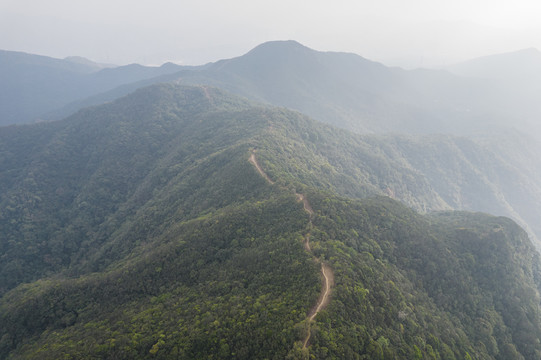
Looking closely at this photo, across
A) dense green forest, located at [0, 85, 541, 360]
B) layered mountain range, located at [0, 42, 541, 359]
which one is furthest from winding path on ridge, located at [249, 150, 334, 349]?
dense green forest, located at [0, 85, 541, 360]

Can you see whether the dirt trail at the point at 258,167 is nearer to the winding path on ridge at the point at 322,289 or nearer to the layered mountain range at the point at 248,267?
the layered mountain range at the point at 248,267

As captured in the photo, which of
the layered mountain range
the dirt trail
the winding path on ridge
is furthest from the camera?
the dirt trail

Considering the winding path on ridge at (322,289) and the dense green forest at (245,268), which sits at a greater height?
the winding path on ridge at (322,289)

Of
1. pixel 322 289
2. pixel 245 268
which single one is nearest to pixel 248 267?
pixel 245 268

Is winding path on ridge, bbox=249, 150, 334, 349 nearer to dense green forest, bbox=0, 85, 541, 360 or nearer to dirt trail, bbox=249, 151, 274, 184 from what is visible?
dense green forest, bbox=0, 85, 541, 360

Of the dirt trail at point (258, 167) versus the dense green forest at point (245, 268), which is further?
the dirt trail at point (258, 167)

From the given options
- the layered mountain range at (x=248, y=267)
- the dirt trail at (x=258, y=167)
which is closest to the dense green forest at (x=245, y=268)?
the layered mountain range at (x=248, y=267)

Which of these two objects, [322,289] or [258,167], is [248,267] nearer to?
[322,289]

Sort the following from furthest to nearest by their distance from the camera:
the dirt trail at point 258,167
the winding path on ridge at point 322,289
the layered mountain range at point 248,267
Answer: the dirt trail at point 258,167 → the layered mountain range at point 248,267 → the winding path on ridge at point 322,289
